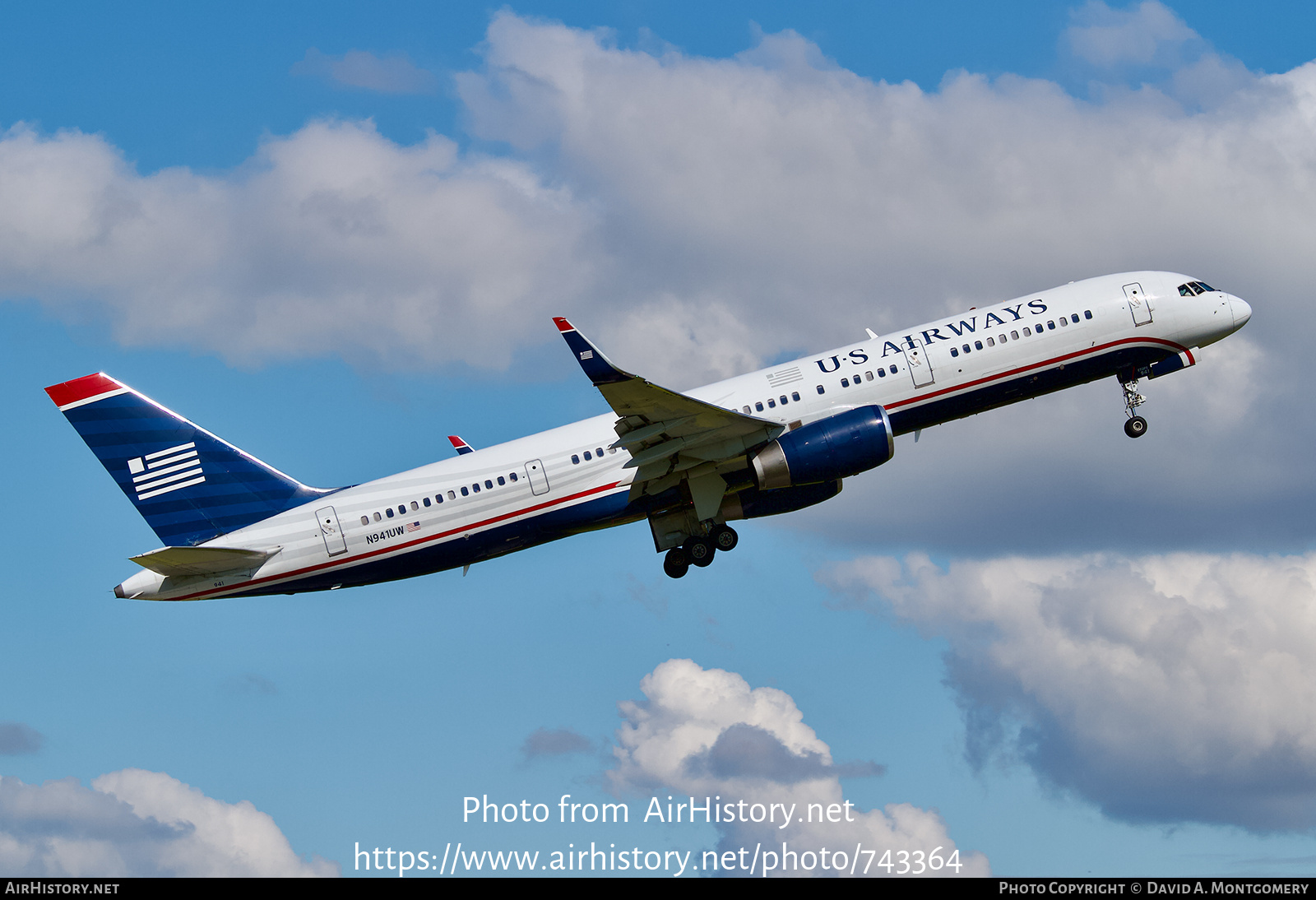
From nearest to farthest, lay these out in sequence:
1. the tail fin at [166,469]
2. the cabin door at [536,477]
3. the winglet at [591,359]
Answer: the winglet at [591,359] < the cabin door at [536,477] < the tail fin at [166,469]

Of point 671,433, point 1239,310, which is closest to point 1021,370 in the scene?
point 1239,310

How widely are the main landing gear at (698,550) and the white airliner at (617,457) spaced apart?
0.16 meters

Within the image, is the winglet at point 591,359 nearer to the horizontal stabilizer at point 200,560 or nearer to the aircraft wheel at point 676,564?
the aircraft wheel at point 676,564

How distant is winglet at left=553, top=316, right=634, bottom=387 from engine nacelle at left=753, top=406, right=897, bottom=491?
7.33m

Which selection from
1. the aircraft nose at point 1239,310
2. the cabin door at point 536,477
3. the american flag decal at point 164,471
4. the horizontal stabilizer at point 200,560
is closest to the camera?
the horizontal stabilizer at point 200,560

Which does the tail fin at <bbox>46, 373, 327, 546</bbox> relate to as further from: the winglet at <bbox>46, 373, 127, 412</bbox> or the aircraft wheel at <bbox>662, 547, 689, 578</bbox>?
the aircraft wheel at <bbox>662, 547, 689, 578</bbox>

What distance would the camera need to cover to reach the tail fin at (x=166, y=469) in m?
48.4

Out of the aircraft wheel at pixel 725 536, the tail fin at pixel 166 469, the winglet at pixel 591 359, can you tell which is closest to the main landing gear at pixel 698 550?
the aircraft wheel at pixel 725 536

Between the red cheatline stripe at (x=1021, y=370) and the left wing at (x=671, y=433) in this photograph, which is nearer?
the left wing at (x=671, y=433)

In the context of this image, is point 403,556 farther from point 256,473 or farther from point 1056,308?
point 1056,308

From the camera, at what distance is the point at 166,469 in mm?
49000

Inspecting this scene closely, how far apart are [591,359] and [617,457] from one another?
7.45m

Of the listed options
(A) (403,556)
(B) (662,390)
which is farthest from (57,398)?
(B) (662,390)

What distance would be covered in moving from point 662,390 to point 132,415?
22.6 meters
